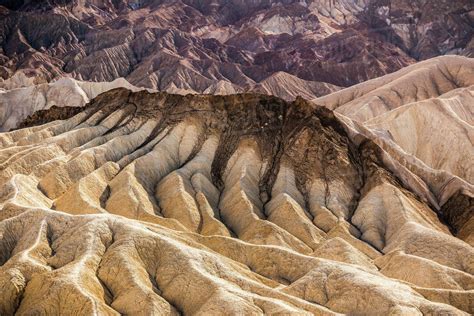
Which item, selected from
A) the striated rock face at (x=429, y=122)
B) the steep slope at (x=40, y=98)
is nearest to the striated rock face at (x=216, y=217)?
the striated rock face at (x=429, y=122)

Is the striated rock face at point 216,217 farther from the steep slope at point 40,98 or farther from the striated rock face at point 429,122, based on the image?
the steep slope at point 40,98

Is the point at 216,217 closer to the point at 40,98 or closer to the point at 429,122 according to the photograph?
the point at 429,122

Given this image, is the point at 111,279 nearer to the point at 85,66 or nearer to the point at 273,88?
the point at 273,88

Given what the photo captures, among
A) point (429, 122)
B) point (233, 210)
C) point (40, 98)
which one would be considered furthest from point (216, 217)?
point (40, 98)

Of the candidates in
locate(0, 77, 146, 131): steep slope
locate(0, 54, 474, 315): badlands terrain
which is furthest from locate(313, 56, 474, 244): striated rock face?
locate(0, 77, 146, 131): steep slope

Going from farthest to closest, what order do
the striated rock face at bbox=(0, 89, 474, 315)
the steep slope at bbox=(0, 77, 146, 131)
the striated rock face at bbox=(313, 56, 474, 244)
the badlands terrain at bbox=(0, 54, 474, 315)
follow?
the steep slope at bbox=(0, 77, 146, 131), the striated rock face at bbox=(313, 56, 474, 244), the badlands terrain at bbox=(0, 54, 474, 315), the striated rock face at bbox=(0, 89, 474, 315)

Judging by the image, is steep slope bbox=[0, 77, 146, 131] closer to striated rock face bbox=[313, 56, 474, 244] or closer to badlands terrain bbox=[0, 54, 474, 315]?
badlands terrain bbox=[0, 54, 474, 315]
